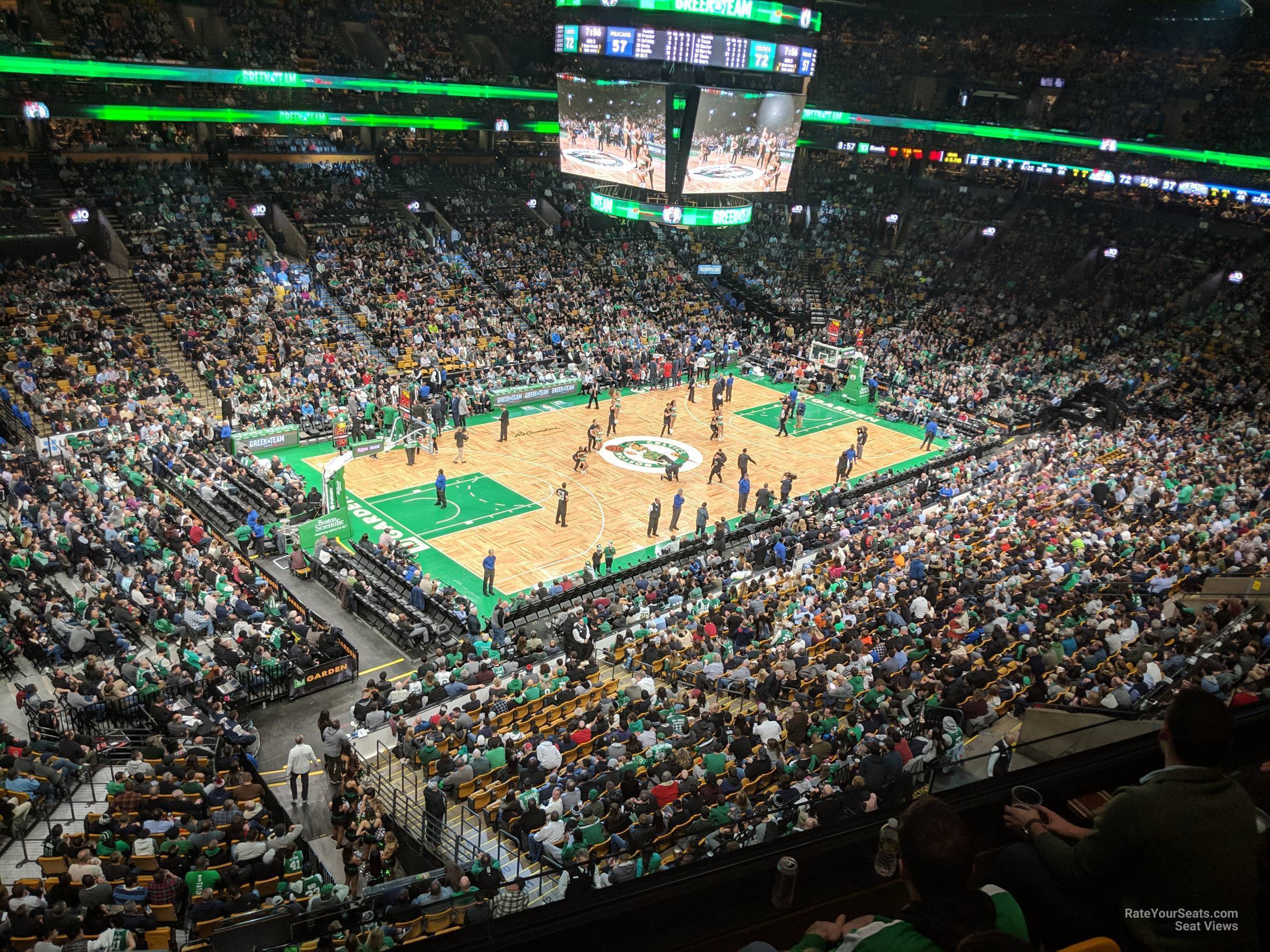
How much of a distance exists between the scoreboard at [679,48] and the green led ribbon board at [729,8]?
2.51ft

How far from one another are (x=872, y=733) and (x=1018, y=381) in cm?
3072

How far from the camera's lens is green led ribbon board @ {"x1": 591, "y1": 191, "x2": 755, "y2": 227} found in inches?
1499

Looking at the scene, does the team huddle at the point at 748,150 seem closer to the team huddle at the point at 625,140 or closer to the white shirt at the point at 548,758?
the team huddle at the point at 625,140

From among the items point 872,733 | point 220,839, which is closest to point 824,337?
point 872,733

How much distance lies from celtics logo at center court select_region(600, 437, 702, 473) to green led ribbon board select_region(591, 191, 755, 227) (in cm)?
942

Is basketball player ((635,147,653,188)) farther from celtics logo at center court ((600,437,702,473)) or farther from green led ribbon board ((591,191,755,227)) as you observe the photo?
celtics logo at center court ((600,437,702,473))

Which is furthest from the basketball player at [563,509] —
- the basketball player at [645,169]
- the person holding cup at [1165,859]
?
the person holding cup at [1165,859]

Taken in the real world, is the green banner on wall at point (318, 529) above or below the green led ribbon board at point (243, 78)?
below

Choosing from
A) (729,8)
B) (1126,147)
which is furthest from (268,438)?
(1126,147)

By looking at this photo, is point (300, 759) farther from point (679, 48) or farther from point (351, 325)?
point (679, 48)

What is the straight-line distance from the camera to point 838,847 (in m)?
4.54

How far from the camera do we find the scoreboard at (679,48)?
33.6 meters

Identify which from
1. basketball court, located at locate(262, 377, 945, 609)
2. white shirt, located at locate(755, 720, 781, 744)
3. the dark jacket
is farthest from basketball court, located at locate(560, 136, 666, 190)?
the dark jacket

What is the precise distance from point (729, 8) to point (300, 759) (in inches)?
1130
